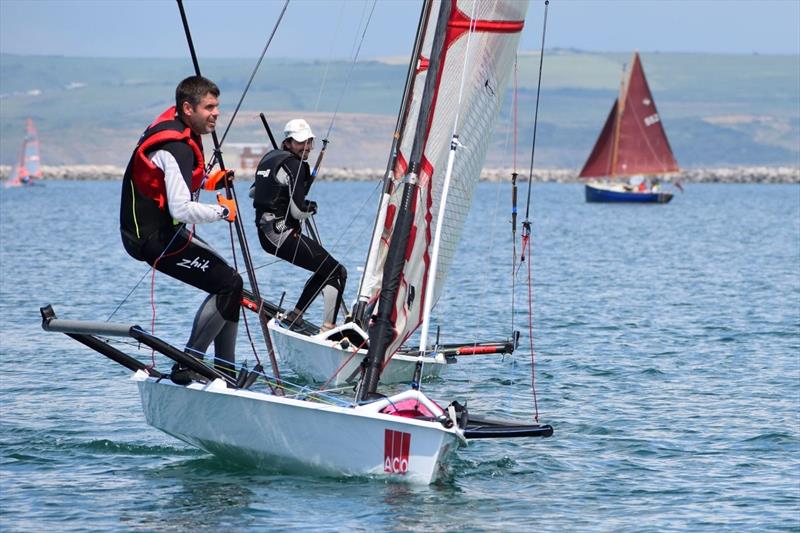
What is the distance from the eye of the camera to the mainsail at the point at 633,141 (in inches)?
3103

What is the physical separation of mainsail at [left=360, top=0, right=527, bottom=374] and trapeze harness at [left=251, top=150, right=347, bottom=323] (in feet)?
7.71

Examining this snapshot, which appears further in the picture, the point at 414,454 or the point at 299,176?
the point at 299,176

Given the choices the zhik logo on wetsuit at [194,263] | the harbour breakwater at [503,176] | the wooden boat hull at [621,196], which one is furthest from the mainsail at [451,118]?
the harbour breakwater at [503,176]

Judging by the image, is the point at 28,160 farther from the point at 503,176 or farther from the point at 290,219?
the point at 290,219

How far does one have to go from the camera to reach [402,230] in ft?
32.9

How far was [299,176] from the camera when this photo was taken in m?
13.1

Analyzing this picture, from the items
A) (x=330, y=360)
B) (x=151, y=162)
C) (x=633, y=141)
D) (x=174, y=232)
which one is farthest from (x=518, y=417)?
(x=633, y=141)

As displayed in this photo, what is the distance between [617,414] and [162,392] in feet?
16.2

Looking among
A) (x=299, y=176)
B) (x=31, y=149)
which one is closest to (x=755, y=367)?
(x=299, y=176)

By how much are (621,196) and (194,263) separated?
264ft

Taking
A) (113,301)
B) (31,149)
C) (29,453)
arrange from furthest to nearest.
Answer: (31,149) < (113,301) < (29,453)

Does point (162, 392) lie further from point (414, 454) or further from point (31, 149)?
point (31, 149)

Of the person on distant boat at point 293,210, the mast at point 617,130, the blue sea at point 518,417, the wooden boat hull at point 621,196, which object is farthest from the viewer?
the wooden boat hull at point 621,196

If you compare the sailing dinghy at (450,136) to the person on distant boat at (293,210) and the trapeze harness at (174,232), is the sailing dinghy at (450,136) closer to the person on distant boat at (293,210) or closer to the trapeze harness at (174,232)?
the person on distant boat at (293,210)
